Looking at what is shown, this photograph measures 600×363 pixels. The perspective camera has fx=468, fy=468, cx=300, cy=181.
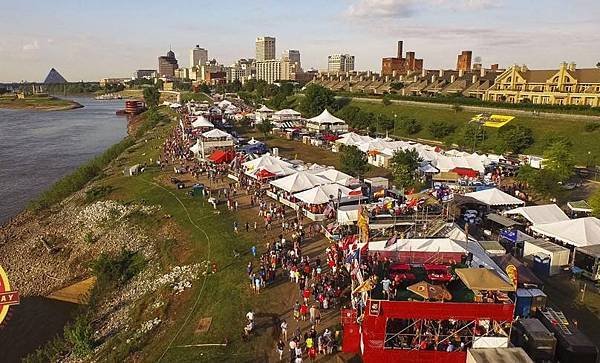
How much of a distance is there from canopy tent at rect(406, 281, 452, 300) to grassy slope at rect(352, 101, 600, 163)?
116 feet

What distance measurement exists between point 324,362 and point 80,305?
554 inches

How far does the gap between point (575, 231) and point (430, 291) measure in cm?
1114

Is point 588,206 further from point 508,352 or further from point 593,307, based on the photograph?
point 508,352

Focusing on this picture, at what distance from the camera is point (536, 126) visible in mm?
51438

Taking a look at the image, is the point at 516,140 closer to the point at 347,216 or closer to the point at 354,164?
the point at 354,164

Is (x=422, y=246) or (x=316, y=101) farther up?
(x=316, y=101)

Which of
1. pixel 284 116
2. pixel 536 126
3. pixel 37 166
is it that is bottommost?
pixel 37 166

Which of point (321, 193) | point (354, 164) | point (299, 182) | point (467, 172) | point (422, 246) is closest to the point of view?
point (422, 246)

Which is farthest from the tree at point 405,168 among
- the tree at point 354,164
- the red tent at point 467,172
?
the red tent at point 467,172

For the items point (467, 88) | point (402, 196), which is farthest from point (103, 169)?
point (467, 88)

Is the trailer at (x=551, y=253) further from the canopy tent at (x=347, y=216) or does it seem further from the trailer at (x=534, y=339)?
the canopy tent at (x=347, y=216)

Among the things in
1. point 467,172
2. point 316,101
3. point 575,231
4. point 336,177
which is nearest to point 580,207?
point 575,231

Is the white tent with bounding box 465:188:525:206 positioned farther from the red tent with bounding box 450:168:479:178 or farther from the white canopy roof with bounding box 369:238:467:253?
the white canopy roof with bounding box 369:238:467:253

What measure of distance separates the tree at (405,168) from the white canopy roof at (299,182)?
5.36 meters
